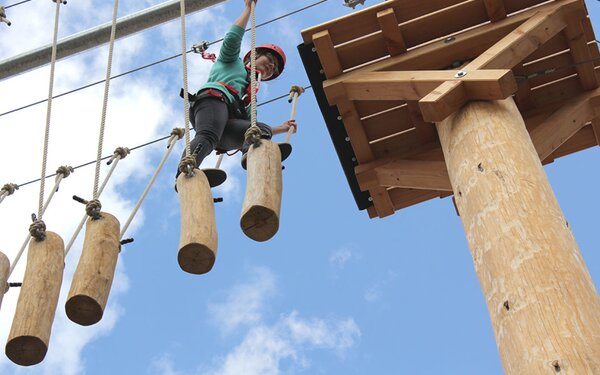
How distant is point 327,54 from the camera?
4.33 metres

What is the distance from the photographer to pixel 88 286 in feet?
10.7

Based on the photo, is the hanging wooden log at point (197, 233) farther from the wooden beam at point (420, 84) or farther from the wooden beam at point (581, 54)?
the wooden beam at point (581, 54)

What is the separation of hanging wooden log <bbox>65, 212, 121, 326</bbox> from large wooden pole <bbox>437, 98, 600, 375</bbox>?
1372mm

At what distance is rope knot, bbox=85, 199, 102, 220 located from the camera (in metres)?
3.72

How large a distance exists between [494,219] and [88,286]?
1488 mm

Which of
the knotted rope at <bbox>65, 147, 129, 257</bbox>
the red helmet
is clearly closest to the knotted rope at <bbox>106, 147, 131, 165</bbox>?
the knotted rope at <bbox>65, 147, 129, 257</bbox>

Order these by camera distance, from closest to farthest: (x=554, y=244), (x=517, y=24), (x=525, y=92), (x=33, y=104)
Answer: (x=554, y=244)
(x=517, y=24)
(x=525, y=92)
(x=33, y=104)

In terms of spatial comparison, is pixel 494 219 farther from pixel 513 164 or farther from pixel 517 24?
pixel 517 24

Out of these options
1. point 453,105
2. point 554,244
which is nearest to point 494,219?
point 554,244

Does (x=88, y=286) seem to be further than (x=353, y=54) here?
No

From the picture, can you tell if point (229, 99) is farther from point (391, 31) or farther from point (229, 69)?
point (391, 31)

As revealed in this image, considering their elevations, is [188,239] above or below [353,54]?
below

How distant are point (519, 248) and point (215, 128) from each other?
7.45ft

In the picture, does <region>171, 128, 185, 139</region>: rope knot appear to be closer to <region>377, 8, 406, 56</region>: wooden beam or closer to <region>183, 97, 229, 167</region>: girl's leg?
<region>183, 97, 229, 167</region>: girl's leg
